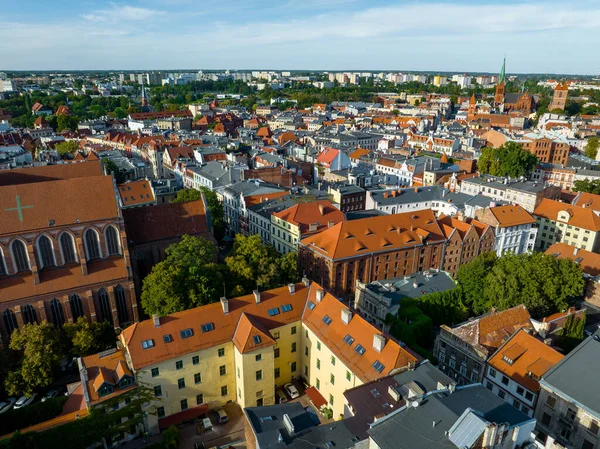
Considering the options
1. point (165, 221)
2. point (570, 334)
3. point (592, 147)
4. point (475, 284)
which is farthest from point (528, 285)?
point (592, 147)

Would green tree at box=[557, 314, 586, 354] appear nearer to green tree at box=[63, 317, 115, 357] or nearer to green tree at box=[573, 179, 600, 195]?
green tree at box=[63, 317, 115, 357]

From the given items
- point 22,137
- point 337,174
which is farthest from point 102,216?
point 22,137

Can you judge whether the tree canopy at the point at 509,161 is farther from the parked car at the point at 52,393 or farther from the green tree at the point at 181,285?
the parked car at the point at 52,393

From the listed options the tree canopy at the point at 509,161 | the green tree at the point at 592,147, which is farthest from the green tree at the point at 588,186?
the green tree at the point at 592,147

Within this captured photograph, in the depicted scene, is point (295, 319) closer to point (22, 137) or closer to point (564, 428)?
point (564, 428)


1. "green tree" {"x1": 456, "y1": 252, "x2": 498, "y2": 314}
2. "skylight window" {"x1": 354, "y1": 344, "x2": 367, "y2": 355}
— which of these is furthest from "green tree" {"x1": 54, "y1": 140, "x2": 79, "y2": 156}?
"skylight window" {"x1": 354, "y1": 344, "x2": 367, "y2": 355}

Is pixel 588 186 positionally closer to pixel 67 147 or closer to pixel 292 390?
pixel 292 390

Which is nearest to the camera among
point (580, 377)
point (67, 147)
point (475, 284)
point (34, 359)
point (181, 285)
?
point (580, 377)
